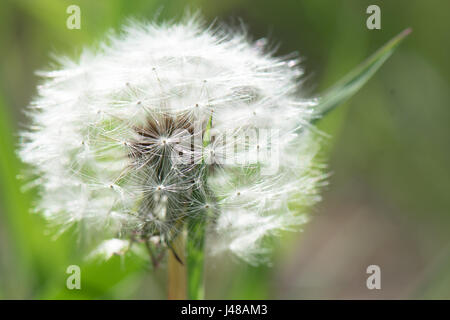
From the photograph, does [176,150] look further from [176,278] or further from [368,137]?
[368,137]

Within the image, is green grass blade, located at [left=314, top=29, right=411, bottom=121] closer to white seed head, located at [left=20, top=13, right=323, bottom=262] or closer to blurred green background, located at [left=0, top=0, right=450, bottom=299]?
white seed head, located at [left=20, top=13, right=323, bottom=262]

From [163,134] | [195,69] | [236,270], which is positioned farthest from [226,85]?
[236,270]

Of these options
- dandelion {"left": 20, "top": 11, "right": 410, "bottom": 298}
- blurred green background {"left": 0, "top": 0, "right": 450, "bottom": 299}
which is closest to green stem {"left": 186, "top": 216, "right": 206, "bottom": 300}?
dandelion {"left": 20, "top": 11, "right": 410, "bottom": 298}

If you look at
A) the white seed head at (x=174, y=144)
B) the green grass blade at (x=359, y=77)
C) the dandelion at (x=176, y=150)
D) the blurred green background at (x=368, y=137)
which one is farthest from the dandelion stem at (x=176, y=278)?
the blurred green background at (x=368, y=137)

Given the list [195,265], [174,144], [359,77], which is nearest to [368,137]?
[359,77]

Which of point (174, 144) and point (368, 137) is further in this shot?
point (368, 137)
